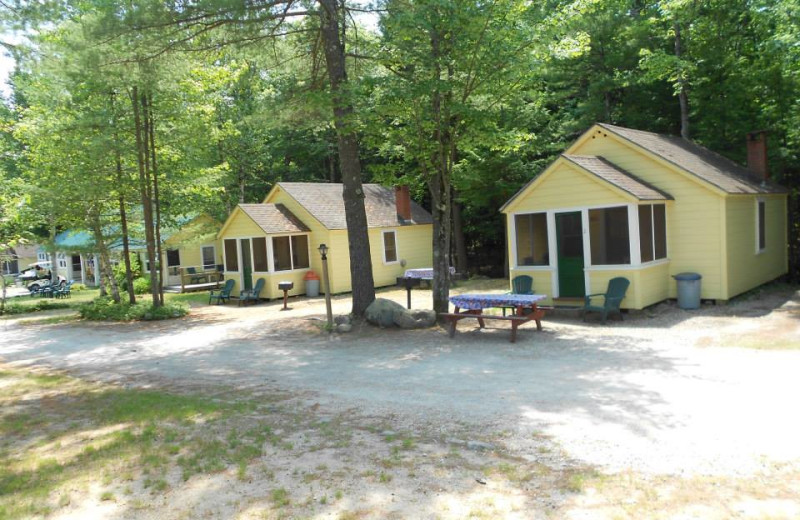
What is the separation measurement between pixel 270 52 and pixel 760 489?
45.5 feet

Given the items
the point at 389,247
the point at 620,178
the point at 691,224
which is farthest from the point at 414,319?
the point at 389,247

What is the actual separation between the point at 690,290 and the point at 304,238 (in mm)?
14439

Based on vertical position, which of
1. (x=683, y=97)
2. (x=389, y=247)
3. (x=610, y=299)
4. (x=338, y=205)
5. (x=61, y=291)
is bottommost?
(x=610, y=299)

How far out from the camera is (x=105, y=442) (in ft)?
20.8

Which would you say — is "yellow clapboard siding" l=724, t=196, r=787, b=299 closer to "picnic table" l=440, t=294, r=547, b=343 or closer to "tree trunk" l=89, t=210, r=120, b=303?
"picnic table" l=440, t=294, r=547, b=343

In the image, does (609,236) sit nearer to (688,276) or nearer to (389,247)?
(688,276)

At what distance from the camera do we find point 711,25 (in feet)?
69.4

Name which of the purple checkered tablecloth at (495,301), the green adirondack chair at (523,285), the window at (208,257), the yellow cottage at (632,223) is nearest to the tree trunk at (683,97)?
the yellow cottage at (632,223)

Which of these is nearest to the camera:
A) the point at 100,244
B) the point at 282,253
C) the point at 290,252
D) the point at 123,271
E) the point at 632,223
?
the point at 632,223

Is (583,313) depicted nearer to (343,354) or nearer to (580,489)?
(343,354)

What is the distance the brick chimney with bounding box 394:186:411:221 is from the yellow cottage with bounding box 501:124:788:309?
10.6 metres

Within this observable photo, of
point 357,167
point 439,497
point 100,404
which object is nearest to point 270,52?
point 357,167

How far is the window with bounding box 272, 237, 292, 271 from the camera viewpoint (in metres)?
22.6

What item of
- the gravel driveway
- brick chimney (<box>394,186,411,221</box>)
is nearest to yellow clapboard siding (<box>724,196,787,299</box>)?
the gravel driveway
